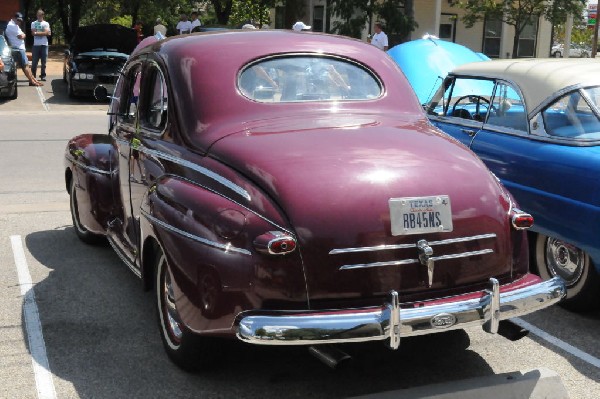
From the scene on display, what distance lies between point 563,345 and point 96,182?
141 inches

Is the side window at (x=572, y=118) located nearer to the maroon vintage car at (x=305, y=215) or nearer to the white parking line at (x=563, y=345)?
the maroon vintage car at (x=305, y=215)

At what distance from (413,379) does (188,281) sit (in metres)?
1.37

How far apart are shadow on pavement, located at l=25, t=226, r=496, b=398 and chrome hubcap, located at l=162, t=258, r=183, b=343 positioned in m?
0.20

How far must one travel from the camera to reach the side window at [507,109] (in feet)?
19.1

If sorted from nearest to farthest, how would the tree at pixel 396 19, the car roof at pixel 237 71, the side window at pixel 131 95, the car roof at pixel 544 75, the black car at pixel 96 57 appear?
the car roof at pixel 237 71 → the side window at pixel 131 95 → the car roof at pixel 544 75 → the black car at pixel 96 57 → the tree at pixel 396 19

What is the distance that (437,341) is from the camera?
4652 mm

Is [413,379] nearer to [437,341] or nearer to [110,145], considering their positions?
[437,341]

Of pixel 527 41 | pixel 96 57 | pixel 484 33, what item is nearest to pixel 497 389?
pixel 96 57

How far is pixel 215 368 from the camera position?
13.8 ft

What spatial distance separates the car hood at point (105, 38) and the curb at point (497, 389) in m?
16.2

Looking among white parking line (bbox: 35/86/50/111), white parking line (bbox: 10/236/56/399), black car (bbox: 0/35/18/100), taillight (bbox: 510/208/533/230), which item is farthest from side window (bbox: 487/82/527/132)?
black car (bbox: 0/35/18/100)

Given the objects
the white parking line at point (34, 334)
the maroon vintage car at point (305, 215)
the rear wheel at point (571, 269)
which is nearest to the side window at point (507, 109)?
the rear wheel at point (571, 269)

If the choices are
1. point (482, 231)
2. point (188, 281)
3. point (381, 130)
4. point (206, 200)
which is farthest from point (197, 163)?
point (482, 231)

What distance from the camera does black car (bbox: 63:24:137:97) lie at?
17.3 m
